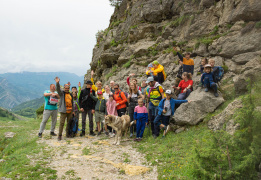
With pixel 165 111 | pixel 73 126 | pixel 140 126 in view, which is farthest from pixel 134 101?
pixel 73 126

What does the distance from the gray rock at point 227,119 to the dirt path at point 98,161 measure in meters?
3.10

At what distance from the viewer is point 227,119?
6383mm

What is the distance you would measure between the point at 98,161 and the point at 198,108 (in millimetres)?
5950

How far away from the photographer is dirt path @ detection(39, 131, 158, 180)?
590 cm

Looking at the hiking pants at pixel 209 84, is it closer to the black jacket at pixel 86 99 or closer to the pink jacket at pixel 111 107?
the pink jacket at pixel 111 107

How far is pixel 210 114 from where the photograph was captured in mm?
9195

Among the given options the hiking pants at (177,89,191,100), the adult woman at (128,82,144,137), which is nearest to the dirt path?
the adult woman at (128,82,144,137)

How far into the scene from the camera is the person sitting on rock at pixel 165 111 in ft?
31.0

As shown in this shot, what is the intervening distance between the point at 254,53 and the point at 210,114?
236 inches

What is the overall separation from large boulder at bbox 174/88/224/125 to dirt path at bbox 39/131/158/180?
3280 millimetres

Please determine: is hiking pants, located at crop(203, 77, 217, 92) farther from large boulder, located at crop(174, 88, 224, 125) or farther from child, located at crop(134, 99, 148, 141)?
child, located at crop(134, 99, 148, 141)

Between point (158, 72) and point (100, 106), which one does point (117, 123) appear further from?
point (158, 72)

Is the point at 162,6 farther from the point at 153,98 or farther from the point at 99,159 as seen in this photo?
the point at 99,159

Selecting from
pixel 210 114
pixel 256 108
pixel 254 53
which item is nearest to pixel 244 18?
pixel 254 53
